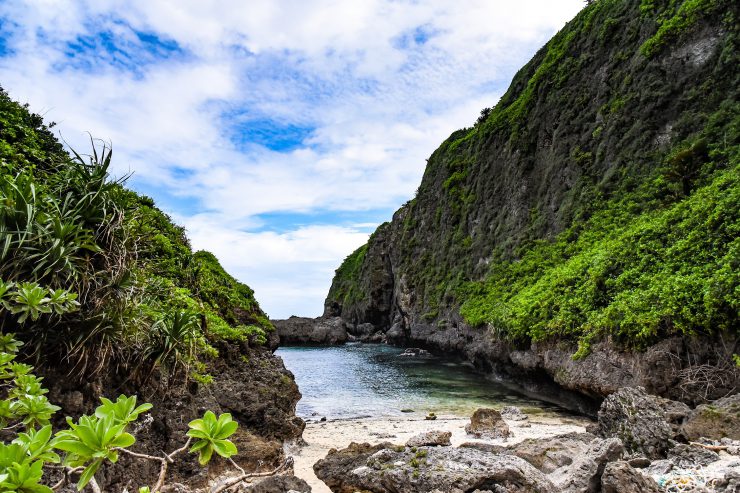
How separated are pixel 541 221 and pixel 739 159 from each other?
38.0ft

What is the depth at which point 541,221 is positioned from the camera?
25734mm

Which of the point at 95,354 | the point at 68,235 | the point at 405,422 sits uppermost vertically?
the point at 68,235

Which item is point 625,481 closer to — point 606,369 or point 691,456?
point 691,456

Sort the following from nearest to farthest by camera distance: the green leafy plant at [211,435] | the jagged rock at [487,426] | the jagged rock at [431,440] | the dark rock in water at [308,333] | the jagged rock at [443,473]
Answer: the green leafy plant at [211,435] < the jagged rock at [443,473] < the jagged rock at [431,440] < the jagged rock at [487,426] < the dark rock in water at [308,333]

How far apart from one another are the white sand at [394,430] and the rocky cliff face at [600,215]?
1551 millimetres

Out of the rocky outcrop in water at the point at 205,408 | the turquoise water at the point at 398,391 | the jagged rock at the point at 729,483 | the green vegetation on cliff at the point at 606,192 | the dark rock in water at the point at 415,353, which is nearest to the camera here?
the rocky outcrop in water at the point at 205,408

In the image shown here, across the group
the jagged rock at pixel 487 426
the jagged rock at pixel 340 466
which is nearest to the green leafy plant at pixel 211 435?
the jagged rock at pixel 340 466

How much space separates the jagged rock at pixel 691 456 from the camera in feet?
17.5

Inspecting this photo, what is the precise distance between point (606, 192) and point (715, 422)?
54.7 ft

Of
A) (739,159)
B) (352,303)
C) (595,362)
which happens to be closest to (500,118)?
(739,159)

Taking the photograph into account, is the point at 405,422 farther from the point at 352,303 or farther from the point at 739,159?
the point at 352,303

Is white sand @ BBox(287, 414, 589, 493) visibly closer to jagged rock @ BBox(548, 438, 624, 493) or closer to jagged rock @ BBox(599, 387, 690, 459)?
jagged rock @ BBox(599, 387, 690, 459)

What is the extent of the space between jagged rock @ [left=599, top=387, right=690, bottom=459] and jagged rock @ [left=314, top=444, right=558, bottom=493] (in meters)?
2.38

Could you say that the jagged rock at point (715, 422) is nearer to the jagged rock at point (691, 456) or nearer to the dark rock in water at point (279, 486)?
the jagged rock at point (691, 456)
